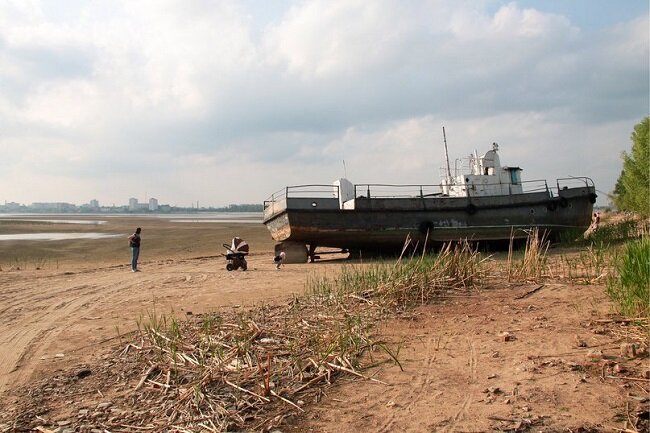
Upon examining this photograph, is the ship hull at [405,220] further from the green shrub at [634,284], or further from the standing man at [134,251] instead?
the green shrub at [634,284]

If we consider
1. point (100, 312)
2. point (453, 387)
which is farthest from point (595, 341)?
point (100, 312)

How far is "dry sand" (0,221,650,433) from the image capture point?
3.16 meters

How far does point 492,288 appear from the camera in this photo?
7.04 metres

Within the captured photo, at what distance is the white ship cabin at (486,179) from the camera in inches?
706

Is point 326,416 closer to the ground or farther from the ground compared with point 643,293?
closer to the ground

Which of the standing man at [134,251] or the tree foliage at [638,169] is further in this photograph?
the tree foliage at [638,169]

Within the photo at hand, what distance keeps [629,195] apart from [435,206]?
19823 mm

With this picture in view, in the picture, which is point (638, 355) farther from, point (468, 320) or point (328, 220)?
point (328, 220)

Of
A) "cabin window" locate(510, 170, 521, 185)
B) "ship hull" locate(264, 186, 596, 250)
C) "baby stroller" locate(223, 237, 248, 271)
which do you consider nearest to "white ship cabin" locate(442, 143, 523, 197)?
"cabin window" locate(510, 170, 521, 185)

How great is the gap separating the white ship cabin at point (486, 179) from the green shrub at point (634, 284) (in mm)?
12804

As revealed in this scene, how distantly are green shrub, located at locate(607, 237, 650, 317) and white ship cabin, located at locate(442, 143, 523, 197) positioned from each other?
12.8m

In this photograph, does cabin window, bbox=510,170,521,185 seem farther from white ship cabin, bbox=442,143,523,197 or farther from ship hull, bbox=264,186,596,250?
ship hull, bbox=264,186,596,250

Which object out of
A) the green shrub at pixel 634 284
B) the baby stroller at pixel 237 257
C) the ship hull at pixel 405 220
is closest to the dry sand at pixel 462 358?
the green shrub at pixel 634 284

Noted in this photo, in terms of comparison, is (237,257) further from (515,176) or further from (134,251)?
(515,176)
